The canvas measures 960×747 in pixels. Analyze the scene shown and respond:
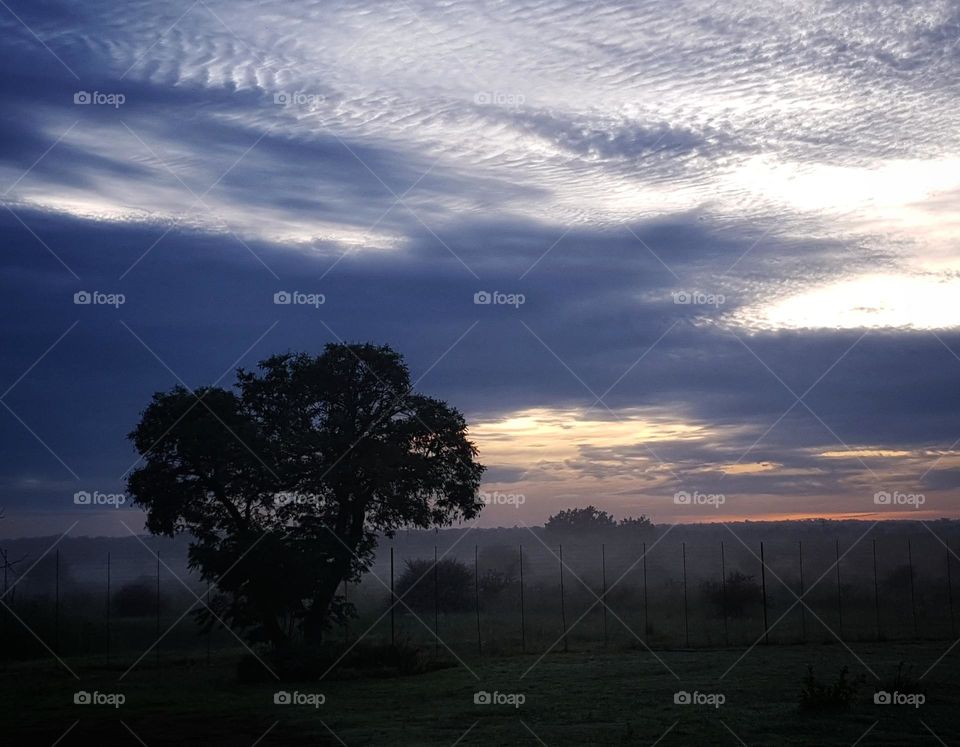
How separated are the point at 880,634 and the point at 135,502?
83.4ft

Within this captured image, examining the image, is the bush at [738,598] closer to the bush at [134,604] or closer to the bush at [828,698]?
the bush at [828,698]

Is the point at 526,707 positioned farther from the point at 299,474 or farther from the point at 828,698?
the point at 299,474

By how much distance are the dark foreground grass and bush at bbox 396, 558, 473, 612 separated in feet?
72.7

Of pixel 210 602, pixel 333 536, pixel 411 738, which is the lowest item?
pixel 411 738

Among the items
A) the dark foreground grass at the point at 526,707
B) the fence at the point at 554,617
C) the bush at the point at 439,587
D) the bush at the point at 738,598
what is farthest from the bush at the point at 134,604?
the bush at the point at 738,598

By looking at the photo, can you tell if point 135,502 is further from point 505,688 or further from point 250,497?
point 505,688

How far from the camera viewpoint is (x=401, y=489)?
32500 mm

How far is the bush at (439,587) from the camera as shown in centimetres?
5244

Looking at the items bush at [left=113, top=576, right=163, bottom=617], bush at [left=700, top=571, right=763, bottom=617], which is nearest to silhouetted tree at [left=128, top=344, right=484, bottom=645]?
bush at [left=700, top=571, right=763, bottom=617]

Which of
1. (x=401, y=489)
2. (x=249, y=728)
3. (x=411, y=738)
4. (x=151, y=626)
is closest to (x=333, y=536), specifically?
(x=401, y=489)

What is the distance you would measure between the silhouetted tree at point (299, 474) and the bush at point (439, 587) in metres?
19.7

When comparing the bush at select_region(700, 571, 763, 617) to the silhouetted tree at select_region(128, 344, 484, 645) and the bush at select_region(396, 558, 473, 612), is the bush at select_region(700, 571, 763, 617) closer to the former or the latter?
the bush at select_region(396, 558, 473, 612)

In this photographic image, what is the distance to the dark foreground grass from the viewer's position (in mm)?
16859

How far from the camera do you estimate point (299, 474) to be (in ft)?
104
